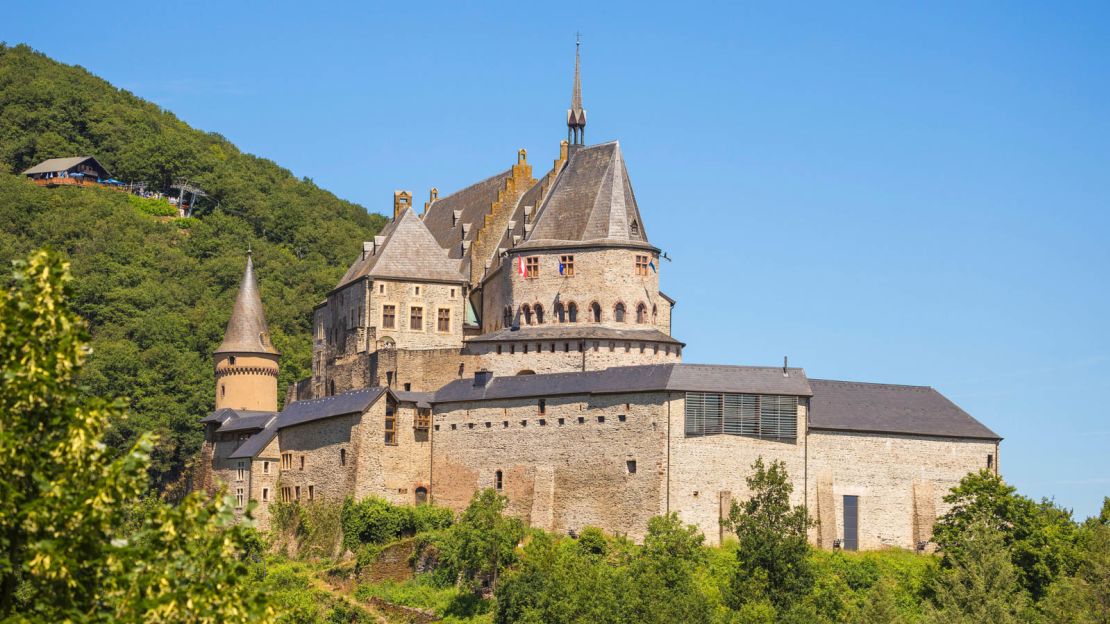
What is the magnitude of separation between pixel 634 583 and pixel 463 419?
45.6ft

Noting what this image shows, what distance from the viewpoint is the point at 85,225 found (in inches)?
4774

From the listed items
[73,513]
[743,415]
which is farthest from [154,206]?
[73,513]

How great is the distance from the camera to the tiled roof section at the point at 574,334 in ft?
242

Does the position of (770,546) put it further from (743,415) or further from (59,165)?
(59,165)

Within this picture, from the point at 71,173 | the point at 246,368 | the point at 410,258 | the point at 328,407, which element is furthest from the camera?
the point at 71,173

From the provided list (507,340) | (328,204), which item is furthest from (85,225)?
(507,340)

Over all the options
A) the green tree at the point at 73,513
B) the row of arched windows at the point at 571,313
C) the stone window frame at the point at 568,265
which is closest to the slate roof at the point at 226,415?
the row of arched windows at the point at 571,313

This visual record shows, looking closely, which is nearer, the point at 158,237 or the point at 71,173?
the point at 158,237

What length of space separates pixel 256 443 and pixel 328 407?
4394mm

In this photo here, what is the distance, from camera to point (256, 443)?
75.7 m

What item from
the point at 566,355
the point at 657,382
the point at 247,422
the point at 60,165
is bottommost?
the point at 247,422

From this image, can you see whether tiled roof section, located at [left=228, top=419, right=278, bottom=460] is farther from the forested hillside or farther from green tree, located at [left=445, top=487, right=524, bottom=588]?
the forested hillside

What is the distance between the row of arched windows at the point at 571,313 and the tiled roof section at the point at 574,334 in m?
0.44

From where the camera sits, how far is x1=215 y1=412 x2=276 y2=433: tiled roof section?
77.8 meters
